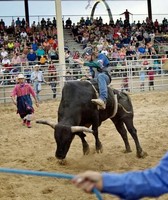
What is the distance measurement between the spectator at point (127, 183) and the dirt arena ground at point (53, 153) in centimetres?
302

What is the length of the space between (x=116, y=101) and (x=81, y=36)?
1876cm

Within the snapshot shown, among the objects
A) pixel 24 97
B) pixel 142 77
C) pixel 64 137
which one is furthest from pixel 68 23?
pixel 64 137

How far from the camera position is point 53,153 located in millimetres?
8047

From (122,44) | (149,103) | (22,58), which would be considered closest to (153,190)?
(149,103)

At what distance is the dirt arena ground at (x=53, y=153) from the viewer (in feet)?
18.6

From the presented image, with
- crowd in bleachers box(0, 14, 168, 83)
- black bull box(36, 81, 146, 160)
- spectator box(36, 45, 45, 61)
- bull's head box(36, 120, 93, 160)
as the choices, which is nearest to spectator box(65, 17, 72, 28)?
crowd in bleachers box(0, 14, 168, 83)

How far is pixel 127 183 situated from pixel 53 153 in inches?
231

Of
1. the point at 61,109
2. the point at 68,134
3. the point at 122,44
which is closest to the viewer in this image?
the point at 68,134

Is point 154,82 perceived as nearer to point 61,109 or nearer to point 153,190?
point 61,109

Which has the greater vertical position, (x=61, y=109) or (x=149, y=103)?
(x=61, y=109)

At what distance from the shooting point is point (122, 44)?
25.1m

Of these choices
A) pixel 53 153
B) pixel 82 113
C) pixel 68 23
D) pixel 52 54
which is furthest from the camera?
pixel 68 23

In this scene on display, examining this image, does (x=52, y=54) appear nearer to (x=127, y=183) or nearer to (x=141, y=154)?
(x=141, y=154)

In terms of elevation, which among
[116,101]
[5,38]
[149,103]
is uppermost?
[5,38]
